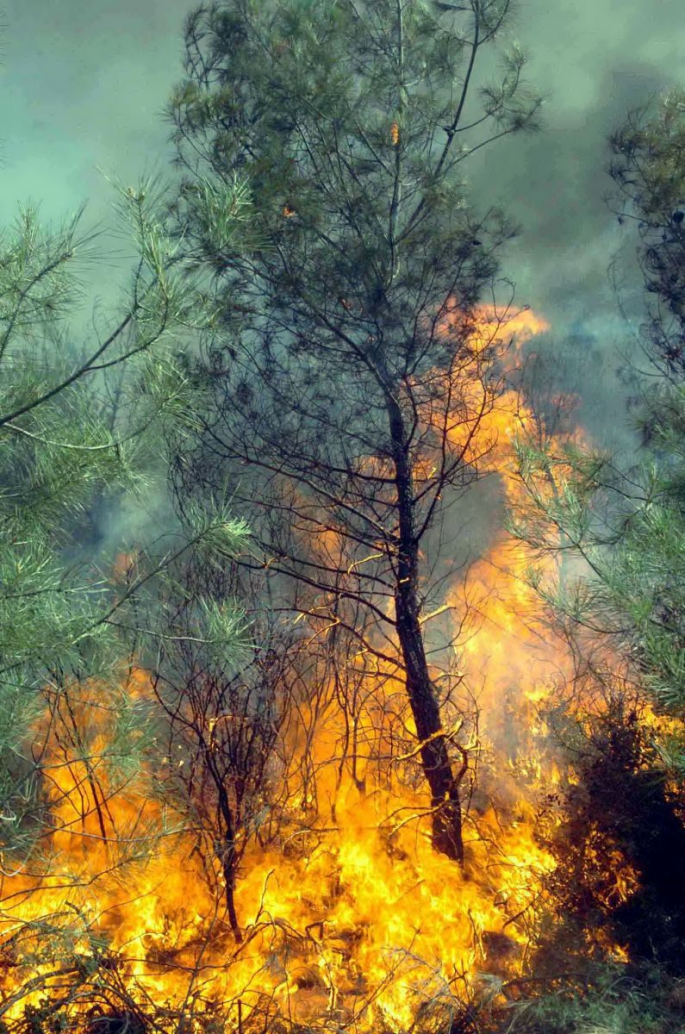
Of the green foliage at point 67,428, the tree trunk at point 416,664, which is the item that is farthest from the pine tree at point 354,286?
the green foliage at point 67,428

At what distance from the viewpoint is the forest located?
381 cm

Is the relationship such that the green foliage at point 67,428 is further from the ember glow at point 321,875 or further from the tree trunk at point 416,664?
the tree trunk at point 416,664

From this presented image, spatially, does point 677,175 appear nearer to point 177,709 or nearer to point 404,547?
point 404,547

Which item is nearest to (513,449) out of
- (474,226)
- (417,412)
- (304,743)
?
(417,412)

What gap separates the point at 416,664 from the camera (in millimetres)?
4781

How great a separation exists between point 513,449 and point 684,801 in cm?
211

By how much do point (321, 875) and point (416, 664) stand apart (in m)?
1.30

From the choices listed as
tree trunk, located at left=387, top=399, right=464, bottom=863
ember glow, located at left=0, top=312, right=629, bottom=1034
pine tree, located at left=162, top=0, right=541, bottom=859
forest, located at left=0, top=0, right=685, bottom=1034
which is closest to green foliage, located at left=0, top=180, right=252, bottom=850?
forest, located at left=0, top=0, right=685, bottom=1034

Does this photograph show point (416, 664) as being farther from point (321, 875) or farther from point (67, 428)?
point (67, 428)

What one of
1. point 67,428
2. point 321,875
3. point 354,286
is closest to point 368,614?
point 321,875

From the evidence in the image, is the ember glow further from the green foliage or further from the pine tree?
the green foliage

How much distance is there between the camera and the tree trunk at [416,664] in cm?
474

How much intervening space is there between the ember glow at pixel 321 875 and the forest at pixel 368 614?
22 mm

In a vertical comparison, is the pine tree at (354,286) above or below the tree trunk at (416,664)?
above
